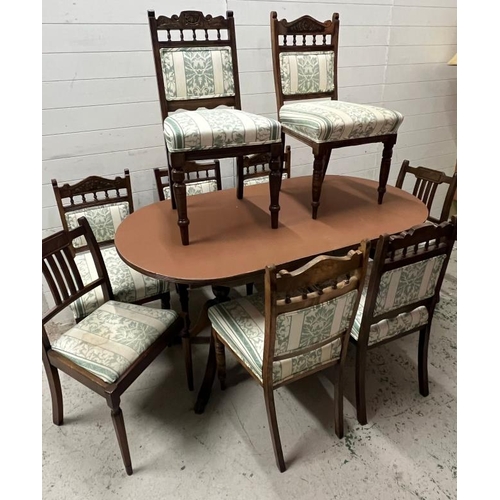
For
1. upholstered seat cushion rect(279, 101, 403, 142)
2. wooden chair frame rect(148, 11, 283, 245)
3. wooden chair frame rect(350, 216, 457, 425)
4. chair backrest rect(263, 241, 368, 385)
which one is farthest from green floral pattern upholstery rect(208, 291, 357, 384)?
upholstered seat cushion rect(279, 101, 403, 142)

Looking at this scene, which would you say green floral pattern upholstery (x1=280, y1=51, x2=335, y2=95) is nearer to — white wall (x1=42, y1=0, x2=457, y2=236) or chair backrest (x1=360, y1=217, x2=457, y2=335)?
white wall (x1=42, y1=0, x2=457, y2=236)

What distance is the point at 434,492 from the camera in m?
1.48

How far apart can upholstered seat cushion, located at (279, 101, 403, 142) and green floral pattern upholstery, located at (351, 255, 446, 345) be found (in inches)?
26.0

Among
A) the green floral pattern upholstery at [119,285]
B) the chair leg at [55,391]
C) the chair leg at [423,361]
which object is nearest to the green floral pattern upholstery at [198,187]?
the green floral pattern upholstery at [119,285]

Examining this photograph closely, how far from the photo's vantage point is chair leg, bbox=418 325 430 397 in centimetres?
178

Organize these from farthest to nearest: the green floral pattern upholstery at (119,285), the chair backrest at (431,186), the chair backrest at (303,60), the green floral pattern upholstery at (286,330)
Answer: the chair backrest at (431,186)
the chair backrest at (303,60)
the green floral pattern upholstery at (119,285)
the green floral pattern upholstery at (286,330)

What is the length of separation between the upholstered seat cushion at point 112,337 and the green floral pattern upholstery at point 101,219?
562mm

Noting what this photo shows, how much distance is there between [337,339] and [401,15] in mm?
2499

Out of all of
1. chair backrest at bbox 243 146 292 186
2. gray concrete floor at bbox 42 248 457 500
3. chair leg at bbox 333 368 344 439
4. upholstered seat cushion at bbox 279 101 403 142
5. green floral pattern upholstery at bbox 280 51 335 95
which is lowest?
gray concrete floor at bbox 42 248 457 500

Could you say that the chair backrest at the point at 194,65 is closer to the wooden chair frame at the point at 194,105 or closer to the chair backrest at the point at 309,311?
the wooden chair frame at the point at 194,105

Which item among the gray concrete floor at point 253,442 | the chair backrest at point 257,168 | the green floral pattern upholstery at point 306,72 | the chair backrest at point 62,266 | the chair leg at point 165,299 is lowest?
the gray concrete floor at point 253,442

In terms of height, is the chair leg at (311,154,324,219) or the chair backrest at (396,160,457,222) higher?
the chair leg at (311,154,324,219)

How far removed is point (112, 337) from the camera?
5.07 feet

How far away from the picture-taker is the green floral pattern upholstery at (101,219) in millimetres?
2090
